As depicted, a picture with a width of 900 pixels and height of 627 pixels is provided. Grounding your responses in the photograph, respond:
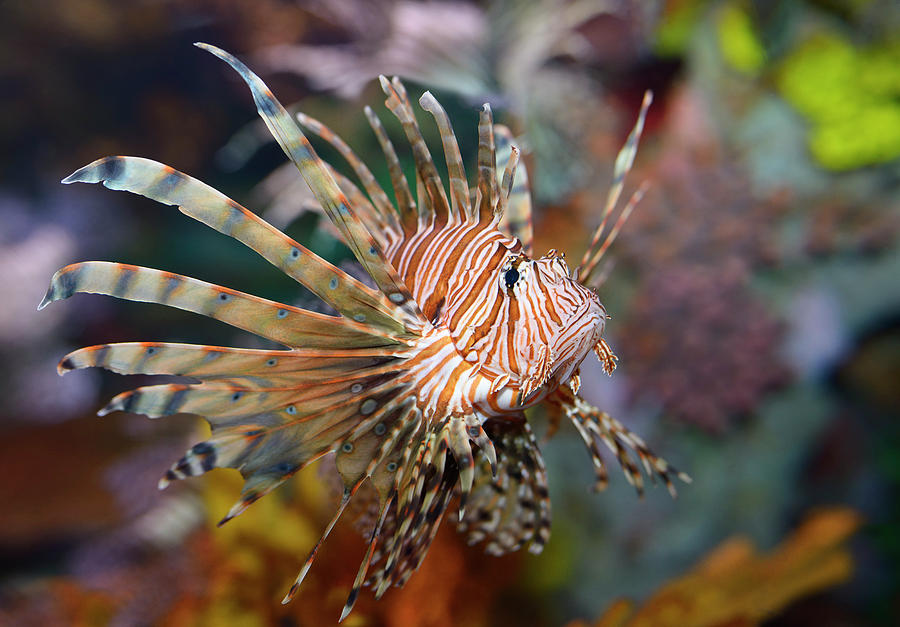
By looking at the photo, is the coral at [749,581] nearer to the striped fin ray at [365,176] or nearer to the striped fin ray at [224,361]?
the striped fin ray at [224,361]

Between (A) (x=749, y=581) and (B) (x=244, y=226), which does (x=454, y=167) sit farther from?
(A) (x=749, y=581)

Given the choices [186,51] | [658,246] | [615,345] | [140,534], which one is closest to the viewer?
[140,534]

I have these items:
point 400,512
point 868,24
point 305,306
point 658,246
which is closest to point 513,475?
point 400,512

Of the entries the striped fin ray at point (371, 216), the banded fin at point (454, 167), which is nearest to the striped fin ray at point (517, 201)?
the banded fin at point (454, 167)

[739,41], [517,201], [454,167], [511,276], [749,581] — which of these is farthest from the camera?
[739,41]

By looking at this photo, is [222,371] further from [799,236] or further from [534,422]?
[799,236]

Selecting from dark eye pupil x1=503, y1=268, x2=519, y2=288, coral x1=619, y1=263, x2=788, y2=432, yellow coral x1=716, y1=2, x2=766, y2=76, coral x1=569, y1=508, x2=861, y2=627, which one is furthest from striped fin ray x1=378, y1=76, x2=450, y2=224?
yellow coral x1=716, y1=2, x2=766, y2=76

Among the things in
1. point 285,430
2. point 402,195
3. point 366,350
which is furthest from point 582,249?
point 285,430
